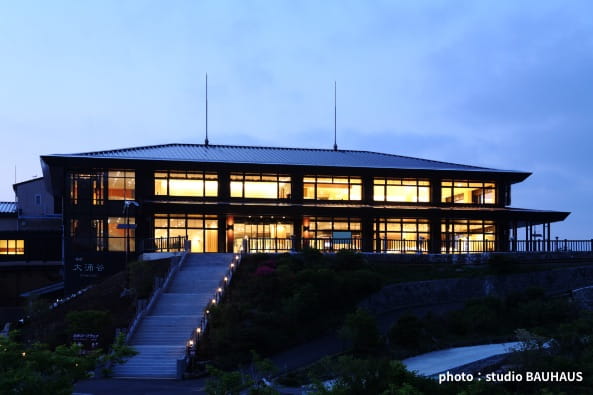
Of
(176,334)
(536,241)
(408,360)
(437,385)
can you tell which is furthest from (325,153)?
(437,385)

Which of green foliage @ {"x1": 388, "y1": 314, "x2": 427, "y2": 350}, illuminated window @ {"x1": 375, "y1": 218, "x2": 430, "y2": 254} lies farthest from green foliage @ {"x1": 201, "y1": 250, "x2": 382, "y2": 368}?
illuminated window @ {"x1": 375, "y1": 218, "x2": 430, "y2": 254}

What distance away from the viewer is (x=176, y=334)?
99.5 feet

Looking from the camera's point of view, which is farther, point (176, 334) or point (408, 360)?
point (176, 334)

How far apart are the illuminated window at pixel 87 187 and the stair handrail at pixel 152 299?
35.8 feet

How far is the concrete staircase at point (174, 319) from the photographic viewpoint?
2719 centimetres

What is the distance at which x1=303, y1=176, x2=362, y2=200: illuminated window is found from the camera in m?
50.9

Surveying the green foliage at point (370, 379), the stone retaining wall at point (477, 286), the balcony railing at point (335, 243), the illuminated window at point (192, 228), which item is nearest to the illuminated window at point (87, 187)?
the illuminated window at point (192, 228)

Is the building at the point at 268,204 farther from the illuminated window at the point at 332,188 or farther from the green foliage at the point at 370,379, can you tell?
the green foliage at the point at 370,379

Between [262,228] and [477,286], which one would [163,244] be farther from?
[477,286]

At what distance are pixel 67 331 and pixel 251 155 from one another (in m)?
25.3

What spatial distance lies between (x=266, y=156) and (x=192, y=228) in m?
8.56

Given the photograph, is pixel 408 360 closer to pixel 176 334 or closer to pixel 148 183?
pixel 176 334

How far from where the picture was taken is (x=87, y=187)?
155 feet

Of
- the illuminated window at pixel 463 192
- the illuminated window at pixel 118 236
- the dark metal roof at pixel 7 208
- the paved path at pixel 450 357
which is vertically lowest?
the paved path at pixel 450 357
